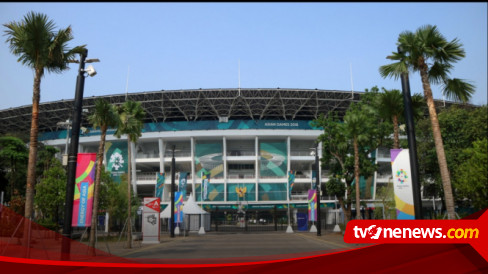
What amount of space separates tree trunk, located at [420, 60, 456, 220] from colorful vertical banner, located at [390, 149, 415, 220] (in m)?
1.14

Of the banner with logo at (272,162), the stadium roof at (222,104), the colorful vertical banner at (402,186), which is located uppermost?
the stadium roof at (222,104)

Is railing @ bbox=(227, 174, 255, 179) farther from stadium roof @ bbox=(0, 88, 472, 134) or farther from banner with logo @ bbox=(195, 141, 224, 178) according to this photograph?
stadium roof @ bbox=(0, 88, 472, 134)

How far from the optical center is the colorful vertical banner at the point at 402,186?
13.2 metres

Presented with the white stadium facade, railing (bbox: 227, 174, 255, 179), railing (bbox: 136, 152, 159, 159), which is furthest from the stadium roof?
railing (bbox: 227, 174, 255, 179)

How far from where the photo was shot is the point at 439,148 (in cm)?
1337

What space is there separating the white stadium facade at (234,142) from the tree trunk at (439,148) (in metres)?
45.6

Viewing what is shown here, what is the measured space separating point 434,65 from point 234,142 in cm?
5599

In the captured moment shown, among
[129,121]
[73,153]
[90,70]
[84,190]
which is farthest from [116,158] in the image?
[73,153]

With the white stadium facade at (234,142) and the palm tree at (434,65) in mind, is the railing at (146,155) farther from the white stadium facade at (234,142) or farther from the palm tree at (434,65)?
the palm tree at (434,65)

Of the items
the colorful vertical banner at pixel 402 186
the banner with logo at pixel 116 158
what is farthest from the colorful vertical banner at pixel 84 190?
the banner with logo at pixel 116 158

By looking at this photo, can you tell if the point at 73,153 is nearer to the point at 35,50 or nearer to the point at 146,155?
the point at 35,50

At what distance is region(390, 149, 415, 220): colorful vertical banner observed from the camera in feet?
43.3

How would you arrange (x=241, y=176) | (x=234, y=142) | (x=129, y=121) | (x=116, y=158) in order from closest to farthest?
(x=129, y=121) < (x=241, y=176) < (x=116, y=158) < (x=234, y=142)

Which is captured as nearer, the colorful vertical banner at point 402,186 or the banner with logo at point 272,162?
the colorful vertical banner at point 402,186
